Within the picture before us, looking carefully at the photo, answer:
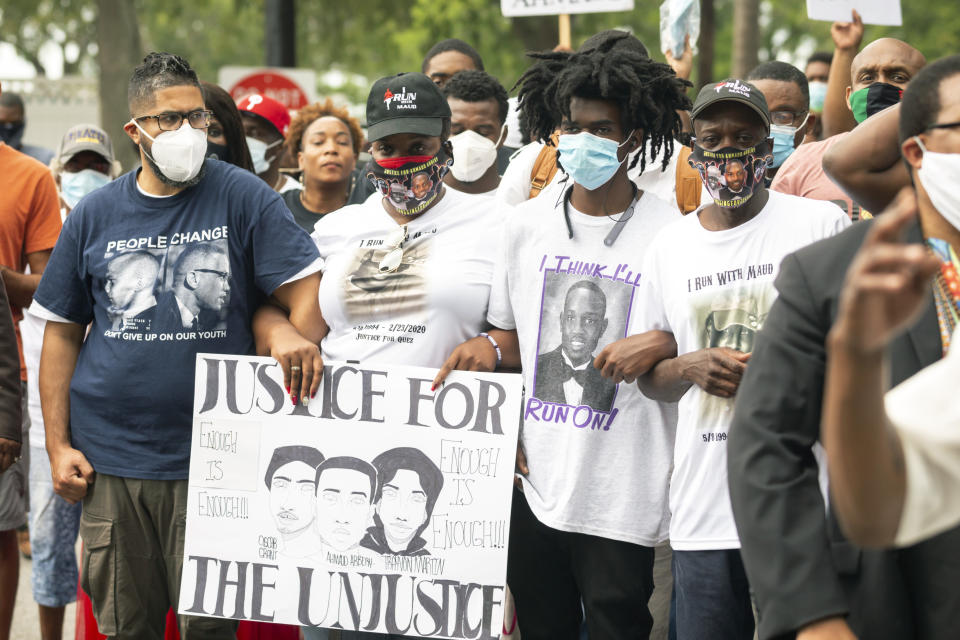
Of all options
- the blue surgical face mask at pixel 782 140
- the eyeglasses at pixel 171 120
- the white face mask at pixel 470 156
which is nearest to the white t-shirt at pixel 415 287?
the eyeglasses at pixel 171 120

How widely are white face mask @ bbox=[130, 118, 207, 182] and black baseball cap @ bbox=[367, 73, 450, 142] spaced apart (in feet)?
2.15

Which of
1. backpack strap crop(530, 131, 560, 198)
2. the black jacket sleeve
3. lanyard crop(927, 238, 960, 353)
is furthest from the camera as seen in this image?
backpack strap crop(530, 131, 560, 198)

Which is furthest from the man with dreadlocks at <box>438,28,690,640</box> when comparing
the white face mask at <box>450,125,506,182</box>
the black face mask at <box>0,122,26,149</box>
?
the black face mask at <box>0,122,26,149</box>

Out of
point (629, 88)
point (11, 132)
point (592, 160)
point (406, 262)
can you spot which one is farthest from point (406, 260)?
point (11, 132)

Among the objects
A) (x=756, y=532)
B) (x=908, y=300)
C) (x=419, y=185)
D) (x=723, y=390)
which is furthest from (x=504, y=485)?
(x=908, y=300)

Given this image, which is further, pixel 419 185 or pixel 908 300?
pixel 419 185

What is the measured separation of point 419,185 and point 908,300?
9.29ft

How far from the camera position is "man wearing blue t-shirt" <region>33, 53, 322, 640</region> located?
4211 millimetres

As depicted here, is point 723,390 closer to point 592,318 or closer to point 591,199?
point 592,318

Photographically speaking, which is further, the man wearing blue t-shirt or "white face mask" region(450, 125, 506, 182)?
"white face mask" region(450, 125, 506, 182)

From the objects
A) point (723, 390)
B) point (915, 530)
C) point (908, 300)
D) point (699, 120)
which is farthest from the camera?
point (699, 120)

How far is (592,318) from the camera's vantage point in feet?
13.6

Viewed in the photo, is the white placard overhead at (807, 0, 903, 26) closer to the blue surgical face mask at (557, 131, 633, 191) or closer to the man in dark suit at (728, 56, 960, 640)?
the blue surgical face mask at (557, 131, 633, 191)

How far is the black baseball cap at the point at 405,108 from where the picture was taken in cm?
438
